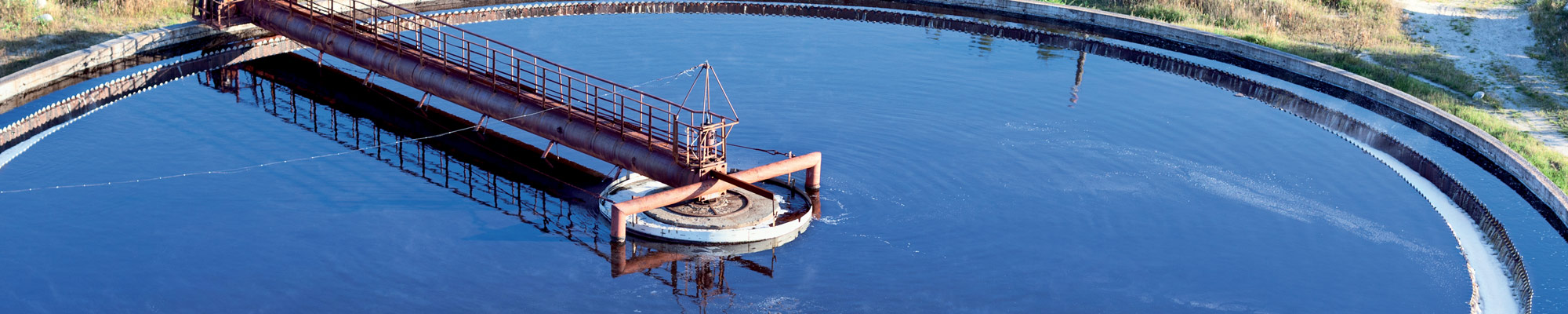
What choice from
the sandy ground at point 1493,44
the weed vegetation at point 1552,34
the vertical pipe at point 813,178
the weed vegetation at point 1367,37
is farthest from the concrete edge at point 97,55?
the weed vegetation at point 1552,34

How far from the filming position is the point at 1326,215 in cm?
2130

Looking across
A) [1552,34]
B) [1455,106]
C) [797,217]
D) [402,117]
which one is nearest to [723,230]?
[797,217]

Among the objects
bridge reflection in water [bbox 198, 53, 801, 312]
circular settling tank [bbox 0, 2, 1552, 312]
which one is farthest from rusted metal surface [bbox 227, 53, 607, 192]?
circular settling tank [bbox 0, 2, 1552, 312]

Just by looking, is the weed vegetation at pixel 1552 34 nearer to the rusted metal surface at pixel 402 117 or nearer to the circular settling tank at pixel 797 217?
the circular settling tank at pixel 797 217

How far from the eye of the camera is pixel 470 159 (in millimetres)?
23328

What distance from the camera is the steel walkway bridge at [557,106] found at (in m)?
19.8

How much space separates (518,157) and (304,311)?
7360 mm

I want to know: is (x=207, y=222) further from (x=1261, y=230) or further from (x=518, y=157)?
(x=1261, y=230)

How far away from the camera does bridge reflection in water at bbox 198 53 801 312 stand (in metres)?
18.7

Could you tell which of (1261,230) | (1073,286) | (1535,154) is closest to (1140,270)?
(1073,286)

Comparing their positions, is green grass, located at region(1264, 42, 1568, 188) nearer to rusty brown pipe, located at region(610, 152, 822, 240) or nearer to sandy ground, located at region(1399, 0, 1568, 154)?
sandy ground, located at region(1399, 0, 1568, 154)

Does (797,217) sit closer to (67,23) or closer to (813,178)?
(813,178)

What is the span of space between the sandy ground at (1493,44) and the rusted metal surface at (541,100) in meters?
15.9

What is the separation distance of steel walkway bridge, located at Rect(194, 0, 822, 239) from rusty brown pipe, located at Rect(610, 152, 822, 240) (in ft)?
0.05
